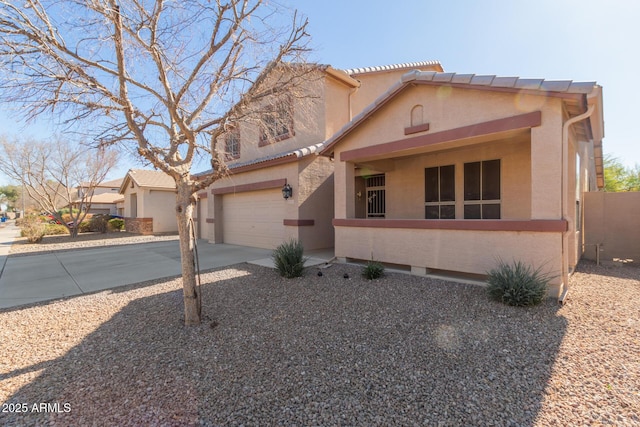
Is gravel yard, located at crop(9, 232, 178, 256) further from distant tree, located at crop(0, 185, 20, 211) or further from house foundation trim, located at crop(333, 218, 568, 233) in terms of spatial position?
distant tree, located at crop(0, 185, 20, 211)

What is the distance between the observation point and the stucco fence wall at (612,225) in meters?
9.40

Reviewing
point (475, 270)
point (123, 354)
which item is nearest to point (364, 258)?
point (475, 270)

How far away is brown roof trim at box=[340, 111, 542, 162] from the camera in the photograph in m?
5.88

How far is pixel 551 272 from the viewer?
5.56m

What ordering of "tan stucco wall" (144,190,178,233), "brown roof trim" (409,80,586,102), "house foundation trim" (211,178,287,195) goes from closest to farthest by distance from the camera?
"brown roof trim" (409,80,586,102), "house foundation trim" (211,178,287,195), "tan stucco wall" (144,190,178,233)

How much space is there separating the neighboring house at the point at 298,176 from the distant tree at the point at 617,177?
79.8 feet

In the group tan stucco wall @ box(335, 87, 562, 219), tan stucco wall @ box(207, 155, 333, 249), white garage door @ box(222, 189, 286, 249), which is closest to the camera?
tan stucco wall @ box(335, 87, 562, 219)

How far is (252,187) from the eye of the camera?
41.2 feet

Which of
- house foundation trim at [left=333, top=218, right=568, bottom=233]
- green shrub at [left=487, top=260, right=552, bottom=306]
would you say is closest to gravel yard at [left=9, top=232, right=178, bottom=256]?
house foundation trim at [left=333, top=218, right=568, bottom=233]

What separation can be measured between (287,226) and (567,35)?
9.66 m

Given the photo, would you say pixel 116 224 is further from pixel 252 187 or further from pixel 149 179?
pixel 252 187

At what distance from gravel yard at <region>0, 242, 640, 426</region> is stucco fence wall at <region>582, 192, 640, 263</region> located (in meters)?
4.79

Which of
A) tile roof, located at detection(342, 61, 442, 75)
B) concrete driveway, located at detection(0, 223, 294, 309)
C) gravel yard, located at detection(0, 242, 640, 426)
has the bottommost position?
gravel yard, located at detection(0, 242, 640, 426)

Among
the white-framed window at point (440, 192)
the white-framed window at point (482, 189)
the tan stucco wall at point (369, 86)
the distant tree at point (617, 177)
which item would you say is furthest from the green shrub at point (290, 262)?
the distant tree at point (617, 177)
